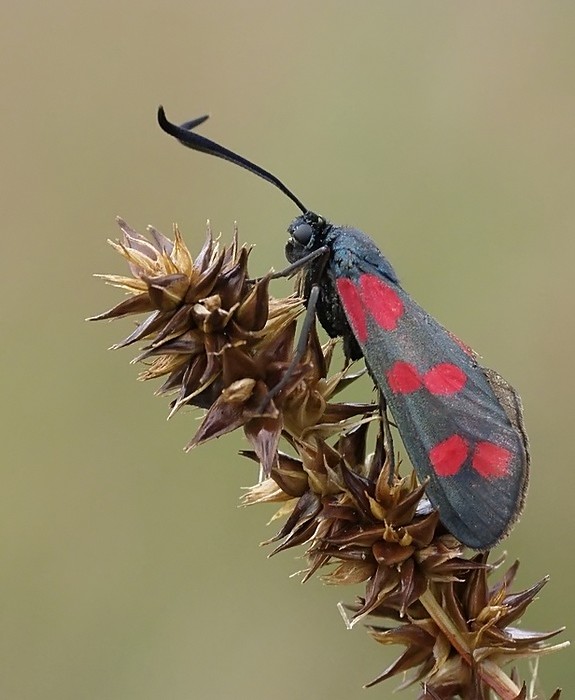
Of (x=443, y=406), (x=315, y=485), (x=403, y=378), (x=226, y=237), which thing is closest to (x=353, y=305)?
(x=403, y=378)

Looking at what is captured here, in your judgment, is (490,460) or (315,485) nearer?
(315,485)

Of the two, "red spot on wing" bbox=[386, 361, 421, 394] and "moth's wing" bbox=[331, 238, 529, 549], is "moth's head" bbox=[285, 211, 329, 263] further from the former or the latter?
"red spot on wing" bbox=[386, 361, 421, 394]

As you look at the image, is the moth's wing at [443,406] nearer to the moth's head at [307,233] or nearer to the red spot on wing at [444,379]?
the red spot on wing at [444,379]

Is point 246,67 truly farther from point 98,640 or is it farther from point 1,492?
point 98,640

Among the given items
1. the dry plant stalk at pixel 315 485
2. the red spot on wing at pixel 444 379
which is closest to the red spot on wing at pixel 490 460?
the red spot on wing at pixel 444 379

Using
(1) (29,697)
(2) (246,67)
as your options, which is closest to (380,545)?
(1) (29,697)

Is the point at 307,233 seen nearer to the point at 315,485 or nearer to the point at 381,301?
the point at 381,301

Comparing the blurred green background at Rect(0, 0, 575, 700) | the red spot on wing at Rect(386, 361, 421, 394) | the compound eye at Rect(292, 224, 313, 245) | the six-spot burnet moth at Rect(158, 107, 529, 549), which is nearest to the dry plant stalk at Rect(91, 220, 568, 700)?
the six-spot burnet moth at Rect(158, 107, 529, 549)
